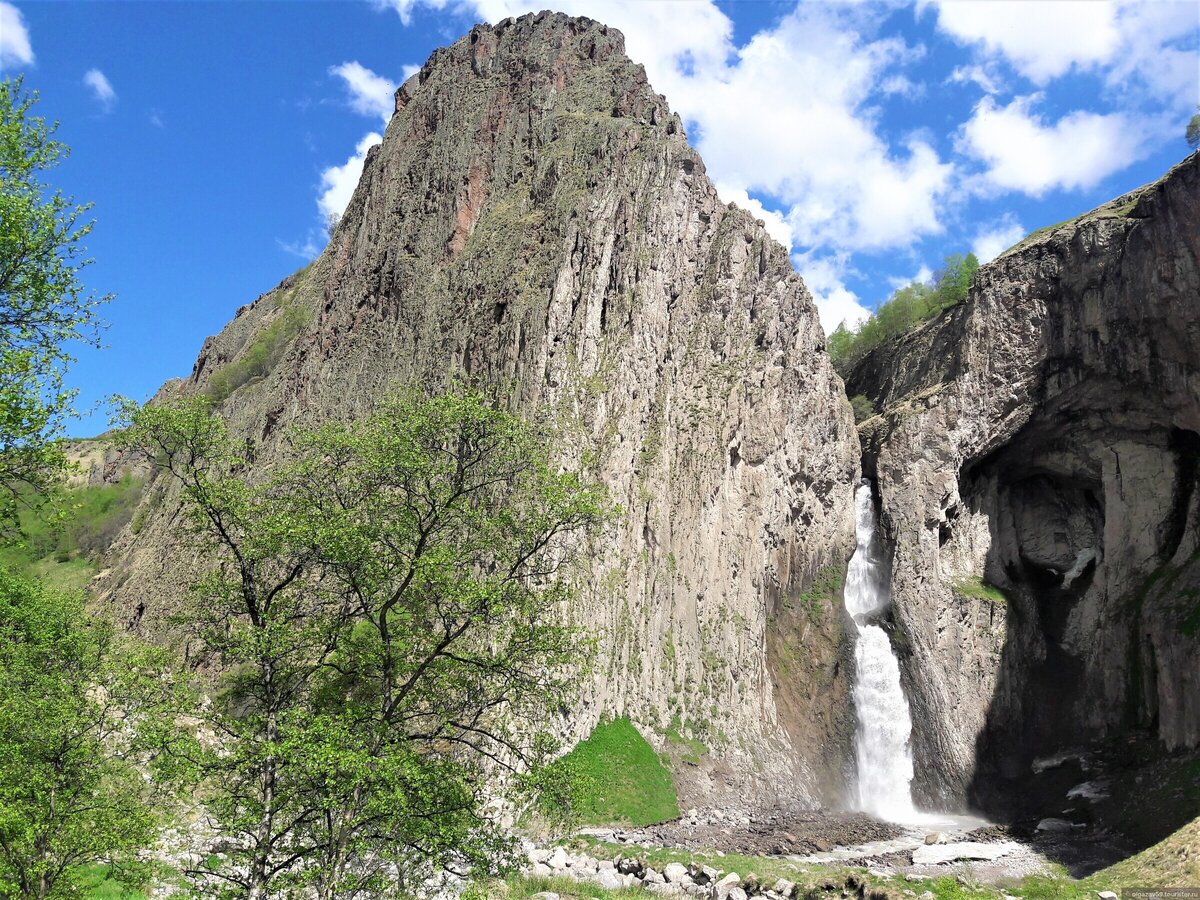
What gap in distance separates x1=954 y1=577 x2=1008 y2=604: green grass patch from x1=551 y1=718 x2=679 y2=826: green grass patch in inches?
893

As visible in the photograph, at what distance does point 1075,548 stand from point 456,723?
1872 inches

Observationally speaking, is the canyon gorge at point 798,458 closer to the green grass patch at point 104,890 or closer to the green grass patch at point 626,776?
the green grass patch at point 626,776

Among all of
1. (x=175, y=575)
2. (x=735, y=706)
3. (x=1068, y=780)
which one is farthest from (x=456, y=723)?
(x=1068, y=780)

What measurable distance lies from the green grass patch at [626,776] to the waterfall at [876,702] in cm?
1405

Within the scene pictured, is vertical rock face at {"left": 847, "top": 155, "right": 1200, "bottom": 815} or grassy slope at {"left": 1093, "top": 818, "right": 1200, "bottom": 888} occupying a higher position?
vertical rock face at {"left": 847, "top": 155, "right": 1200, "bottom": 815}

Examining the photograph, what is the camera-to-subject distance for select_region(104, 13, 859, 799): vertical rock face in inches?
1508

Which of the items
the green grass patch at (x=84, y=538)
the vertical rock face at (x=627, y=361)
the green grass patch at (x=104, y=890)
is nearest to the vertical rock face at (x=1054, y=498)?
the vertical rock face at (x=627, y=361)

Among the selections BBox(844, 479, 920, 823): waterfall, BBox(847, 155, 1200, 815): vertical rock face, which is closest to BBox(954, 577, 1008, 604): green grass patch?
BBox(847, 155, 1200, 815): vertical rock face

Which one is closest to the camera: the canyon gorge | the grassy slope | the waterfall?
the grassy slope

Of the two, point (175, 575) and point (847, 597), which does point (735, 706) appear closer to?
point (847, 597)

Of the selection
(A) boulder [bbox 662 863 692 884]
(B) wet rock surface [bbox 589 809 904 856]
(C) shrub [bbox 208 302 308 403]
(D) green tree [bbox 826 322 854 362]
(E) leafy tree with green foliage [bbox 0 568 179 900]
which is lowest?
(B) wet rock surface [bbox 589 809 904 856]

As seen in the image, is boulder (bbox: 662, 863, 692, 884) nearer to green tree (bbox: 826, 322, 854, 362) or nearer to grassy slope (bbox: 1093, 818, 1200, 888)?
grassy slope (bbox: 1093, 818, 1200, 888)

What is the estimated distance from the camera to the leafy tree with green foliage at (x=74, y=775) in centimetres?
1164

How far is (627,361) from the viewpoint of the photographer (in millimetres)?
40531
